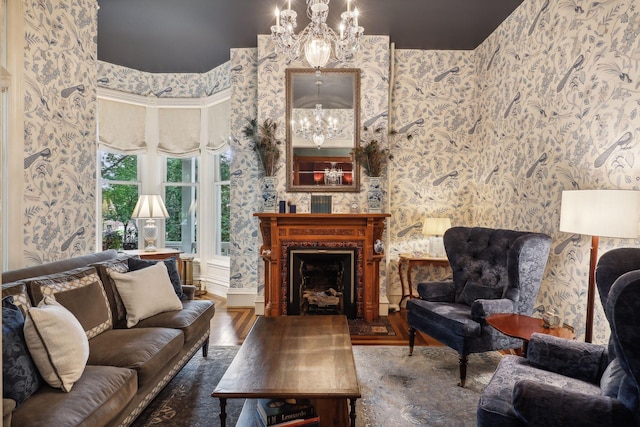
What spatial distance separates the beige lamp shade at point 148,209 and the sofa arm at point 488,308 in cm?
379

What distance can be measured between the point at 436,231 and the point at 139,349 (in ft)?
10.4

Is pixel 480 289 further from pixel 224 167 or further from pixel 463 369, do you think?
pixel 224 167

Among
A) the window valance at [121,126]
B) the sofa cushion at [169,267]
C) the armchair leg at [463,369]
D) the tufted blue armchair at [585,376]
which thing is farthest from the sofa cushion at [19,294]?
the window valance at [121,126]

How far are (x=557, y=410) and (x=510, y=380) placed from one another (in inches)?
16.5

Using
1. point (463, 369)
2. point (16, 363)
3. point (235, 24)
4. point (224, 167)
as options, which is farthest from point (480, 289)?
point (224, 167)

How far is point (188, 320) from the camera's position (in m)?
2.65

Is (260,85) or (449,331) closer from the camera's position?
(449,331)

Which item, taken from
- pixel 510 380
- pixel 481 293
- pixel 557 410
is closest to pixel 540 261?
pixel 481 293

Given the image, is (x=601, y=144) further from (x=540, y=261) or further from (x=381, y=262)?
(x=381, y=262)

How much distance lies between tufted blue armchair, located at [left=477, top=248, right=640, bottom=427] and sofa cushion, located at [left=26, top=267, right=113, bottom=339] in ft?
7.20

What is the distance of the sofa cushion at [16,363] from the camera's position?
60.3 inches

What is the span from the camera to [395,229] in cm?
465

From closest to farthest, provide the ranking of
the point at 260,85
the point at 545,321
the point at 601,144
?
the point at 545,321 < the point at 601,144 < the point at 260,85

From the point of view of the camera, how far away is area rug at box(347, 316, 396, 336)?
148 inches
